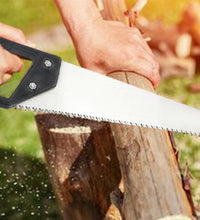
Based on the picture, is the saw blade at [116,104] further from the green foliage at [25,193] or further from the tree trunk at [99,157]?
the green foliage at [25,193]

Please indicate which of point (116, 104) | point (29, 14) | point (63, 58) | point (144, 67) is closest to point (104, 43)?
point (144, 67)

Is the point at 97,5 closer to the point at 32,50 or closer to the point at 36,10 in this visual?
the point at 32,50

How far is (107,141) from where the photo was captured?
2.82 metres

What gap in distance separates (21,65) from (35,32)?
3731 millimetres

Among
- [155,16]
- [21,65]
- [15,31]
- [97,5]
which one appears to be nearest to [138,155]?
[21,65]

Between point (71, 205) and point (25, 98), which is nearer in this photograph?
point (25, 98)

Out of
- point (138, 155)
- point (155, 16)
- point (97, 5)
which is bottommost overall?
point (138, 155)

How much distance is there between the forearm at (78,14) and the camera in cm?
276

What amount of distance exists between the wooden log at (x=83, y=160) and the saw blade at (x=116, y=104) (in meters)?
0.34

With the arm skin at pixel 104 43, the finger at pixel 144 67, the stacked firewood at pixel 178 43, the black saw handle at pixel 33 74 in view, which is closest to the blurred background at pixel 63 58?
the stacked firewood at pixel 178 43

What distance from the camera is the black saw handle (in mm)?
2453

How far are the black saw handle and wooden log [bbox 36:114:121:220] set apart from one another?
43 centimetres

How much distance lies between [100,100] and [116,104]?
0.08m

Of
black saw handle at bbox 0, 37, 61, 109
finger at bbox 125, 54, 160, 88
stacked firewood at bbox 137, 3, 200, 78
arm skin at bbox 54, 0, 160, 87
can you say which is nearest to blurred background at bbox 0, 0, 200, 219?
stacked firewood at bbox 137, 3, 200, 78
